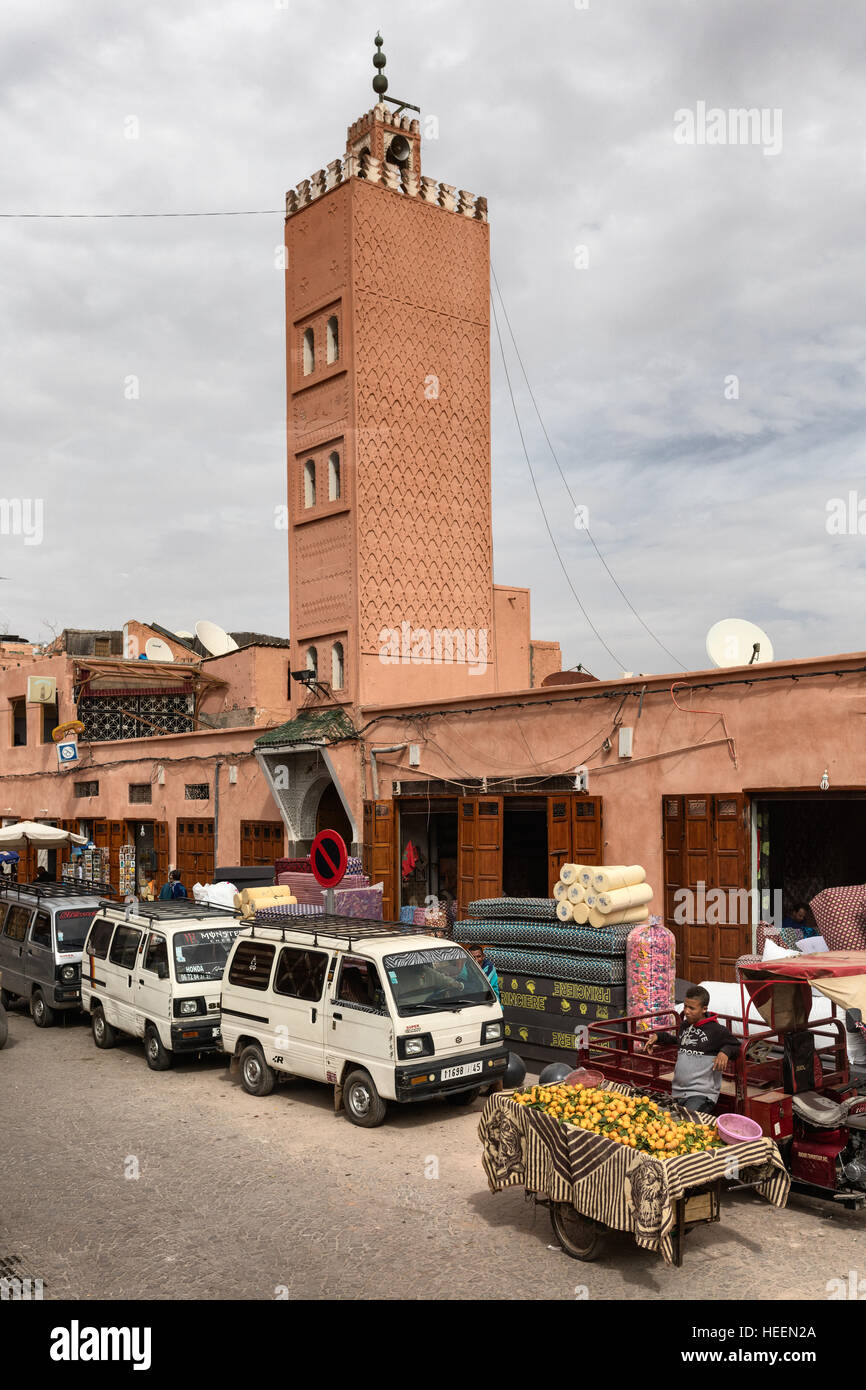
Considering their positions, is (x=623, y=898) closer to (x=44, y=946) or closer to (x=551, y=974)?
(x=551, y=974)

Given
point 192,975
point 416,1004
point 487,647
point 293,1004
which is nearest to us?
point 416,1004

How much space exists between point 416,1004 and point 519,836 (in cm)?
1383

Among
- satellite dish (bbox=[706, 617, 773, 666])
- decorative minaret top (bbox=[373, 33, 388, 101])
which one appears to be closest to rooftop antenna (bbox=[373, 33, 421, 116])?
decorative minaret top (bbox=[373, 33, 388, 101])

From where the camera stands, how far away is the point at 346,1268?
25.1 feet

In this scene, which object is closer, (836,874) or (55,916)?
(55,916)

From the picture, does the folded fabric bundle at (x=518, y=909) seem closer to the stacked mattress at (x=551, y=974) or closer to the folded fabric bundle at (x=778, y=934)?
the stacked mattress at (x=551, y=974)

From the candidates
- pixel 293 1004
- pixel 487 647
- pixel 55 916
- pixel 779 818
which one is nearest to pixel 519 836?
pixel 487 647

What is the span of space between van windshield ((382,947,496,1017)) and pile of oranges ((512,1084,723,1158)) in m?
2.89

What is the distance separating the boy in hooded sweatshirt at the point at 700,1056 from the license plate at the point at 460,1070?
2584 mm

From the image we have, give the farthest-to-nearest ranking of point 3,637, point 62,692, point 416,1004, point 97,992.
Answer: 1. point 3,637
2. point 62,692
3. point 97,992
4. point 416,1004

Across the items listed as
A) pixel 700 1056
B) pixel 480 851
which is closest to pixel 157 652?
pixel 480 851

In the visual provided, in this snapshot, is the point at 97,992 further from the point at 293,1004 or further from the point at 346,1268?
the point at 346,1268

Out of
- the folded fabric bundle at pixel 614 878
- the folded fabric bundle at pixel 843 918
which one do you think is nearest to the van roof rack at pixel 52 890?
the folded fabric bundle at pixel 614 878

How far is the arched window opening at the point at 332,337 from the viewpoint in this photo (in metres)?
23.6
